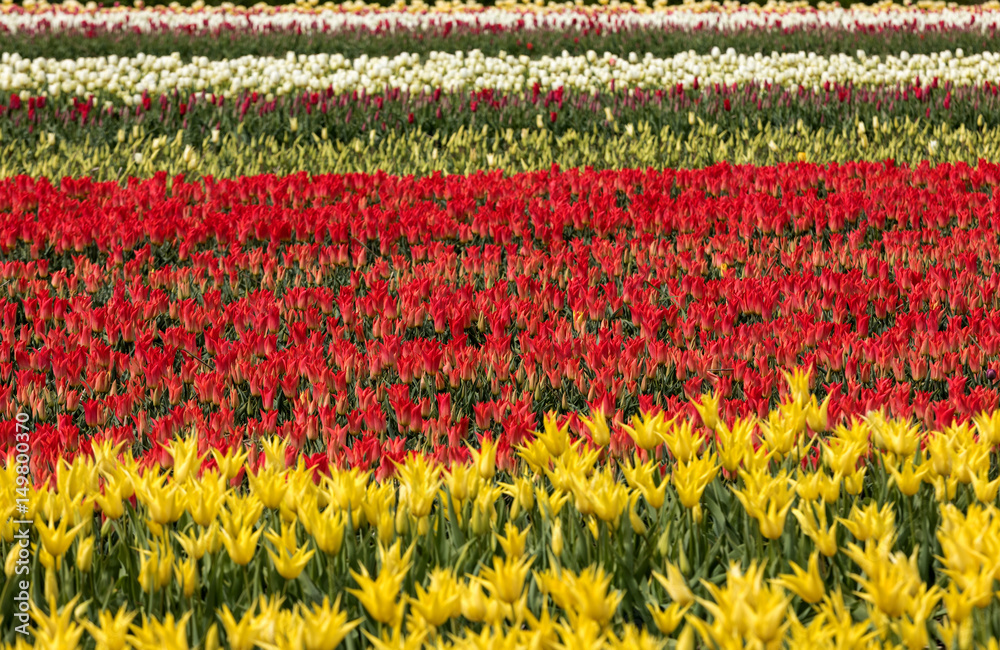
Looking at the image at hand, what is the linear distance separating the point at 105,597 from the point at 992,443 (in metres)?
1.91

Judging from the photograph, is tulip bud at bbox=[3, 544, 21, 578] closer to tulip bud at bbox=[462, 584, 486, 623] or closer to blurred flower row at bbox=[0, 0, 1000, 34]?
tulip bud at bbox=[462, 584, 486, 623]

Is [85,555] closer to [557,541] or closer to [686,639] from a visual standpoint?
[557,541]

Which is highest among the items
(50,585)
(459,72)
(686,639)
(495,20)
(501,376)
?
(495,20)

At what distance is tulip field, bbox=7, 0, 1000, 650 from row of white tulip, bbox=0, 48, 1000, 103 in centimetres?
135

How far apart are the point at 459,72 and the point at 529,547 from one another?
32.1ft

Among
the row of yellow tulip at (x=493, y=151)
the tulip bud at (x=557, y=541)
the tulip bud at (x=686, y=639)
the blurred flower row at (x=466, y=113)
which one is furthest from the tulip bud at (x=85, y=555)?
the blurred flower row at (x=466, y=113)

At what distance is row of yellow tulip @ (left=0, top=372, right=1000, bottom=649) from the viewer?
1.61 m

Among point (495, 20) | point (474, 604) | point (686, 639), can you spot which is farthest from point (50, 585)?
point (495, 20)

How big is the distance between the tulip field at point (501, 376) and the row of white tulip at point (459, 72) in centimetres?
135

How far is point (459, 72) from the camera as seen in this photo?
442 inches

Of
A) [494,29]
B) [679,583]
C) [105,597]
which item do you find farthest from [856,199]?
[494,29]

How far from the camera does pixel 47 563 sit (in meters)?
1.85

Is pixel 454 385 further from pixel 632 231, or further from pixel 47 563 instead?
pixel 632 231

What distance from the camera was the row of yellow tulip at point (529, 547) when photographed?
1608 mm
